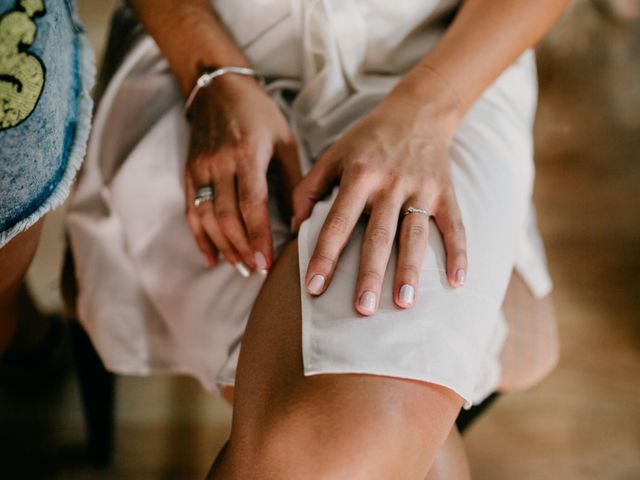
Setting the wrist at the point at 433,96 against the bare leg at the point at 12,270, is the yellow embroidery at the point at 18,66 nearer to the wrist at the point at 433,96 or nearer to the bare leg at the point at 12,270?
the bare leg at the point at 12,270

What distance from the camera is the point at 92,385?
90 centimetres

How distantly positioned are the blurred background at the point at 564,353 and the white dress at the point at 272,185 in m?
0.44

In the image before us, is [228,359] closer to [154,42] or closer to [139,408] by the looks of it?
[154,42]

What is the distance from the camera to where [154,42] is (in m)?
0.77

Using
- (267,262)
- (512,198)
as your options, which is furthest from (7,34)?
(512,198)

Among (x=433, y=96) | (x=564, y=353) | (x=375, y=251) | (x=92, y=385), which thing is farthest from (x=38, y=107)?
(x=564, y=353)

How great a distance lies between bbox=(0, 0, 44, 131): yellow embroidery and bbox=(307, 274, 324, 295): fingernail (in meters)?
0.26

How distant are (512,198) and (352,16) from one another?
0.92 feet

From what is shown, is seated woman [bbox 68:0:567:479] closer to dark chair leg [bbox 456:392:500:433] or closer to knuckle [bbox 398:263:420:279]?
knuckle [bbox 398:263:420:279]

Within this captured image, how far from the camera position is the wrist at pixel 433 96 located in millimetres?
646

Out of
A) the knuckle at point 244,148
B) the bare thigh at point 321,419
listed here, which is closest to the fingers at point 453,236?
the bare thigh at point 321,419

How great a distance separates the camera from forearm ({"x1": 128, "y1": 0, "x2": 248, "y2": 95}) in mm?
704

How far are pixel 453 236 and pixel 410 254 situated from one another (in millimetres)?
57

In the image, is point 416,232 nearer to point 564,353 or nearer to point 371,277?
point 371,277
